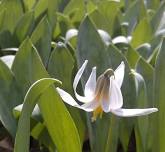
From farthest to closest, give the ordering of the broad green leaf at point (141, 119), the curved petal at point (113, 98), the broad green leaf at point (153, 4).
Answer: the broad green leaf at point (153, 4)
the broad green leaf at point (141, 119)
the curved petal at point (113, 98)

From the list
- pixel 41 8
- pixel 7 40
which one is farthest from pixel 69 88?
pixel 41 8

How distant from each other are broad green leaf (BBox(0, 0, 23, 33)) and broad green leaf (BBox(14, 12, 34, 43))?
1.4 inches

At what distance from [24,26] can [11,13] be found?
8 centimetres

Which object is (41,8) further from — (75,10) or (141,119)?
(141,119)

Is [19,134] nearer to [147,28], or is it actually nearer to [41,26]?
[41,26]

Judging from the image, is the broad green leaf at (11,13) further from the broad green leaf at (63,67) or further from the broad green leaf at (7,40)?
the broad green leaf at (63,67)

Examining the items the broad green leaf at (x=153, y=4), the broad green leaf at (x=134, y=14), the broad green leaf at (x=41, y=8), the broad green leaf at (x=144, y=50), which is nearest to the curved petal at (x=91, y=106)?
the broad green leaf at (x=144, y=50)

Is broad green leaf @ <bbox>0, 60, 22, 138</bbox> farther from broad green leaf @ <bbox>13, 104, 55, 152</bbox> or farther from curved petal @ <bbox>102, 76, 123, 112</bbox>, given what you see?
curved petal @ <bbox>102, 76, 123, 112</bbox>

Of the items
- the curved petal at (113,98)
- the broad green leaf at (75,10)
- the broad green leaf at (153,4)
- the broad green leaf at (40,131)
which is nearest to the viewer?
the curved petal at (113,98)

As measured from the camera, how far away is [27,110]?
1012 mm

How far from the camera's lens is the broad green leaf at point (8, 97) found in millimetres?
1317

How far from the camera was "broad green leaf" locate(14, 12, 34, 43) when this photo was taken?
1.76 m

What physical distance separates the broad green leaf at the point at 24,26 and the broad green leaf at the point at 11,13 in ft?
0.11

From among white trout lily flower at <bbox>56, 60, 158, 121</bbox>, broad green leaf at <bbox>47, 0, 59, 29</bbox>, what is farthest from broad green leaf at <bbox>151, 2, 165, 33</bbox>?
white trout lily flower at <bbox>56, 60, 158, 121</bbox>
